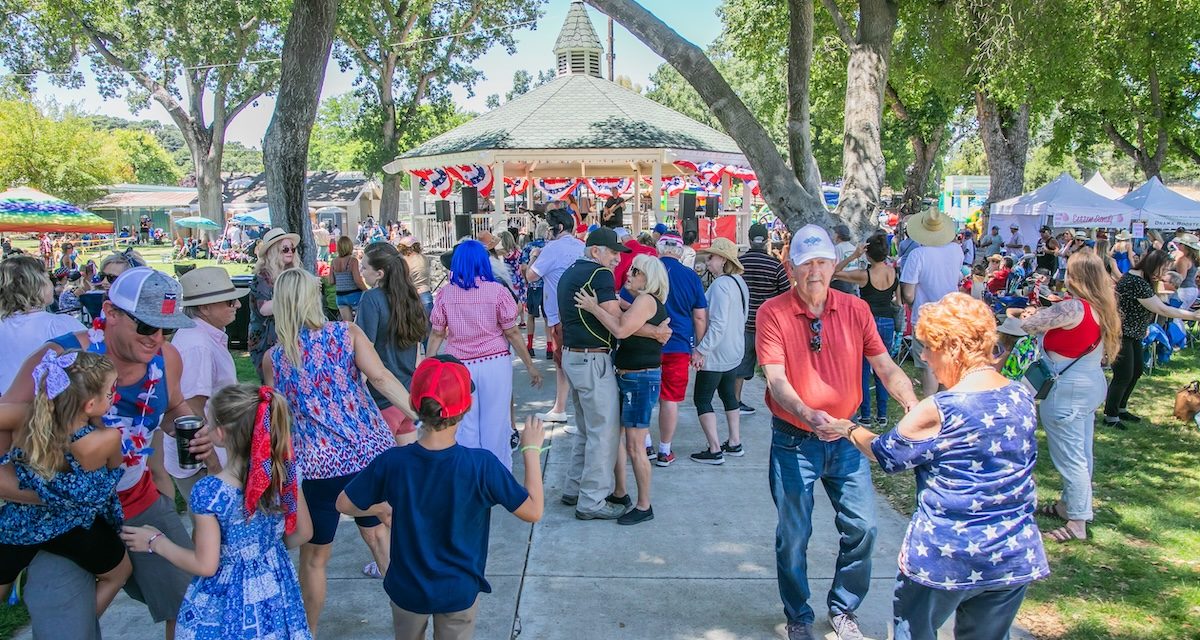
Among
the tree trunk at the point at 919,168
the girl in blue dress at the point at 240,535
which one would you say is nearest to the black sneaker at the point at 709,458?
the girl in blue dress at the point at 240,535

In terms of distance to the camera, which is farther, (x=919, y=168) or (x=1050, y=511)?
A: (x=919, y=168)

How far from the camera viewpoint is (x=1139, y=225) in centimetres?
2056

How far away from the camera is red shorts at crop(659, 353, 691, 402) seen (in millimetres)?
5730

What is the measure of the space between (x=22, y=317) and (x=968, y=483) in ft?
14.1

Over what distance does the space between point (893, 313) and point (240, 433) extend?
6.07 m

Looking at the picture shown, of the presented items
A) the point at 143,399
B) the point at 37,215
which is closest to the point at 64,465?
the point at 143,399

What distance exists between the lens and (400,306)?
461 centimetres

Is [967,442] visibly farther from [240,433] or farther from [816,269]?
[240,433]

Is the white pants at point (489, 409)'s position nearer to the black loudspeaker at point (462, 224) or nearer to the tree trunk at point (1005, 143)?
the black loudspeaker at point (462, 224)

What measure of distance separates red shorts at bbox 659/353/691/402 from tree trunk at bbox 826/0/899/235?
456 centimetres

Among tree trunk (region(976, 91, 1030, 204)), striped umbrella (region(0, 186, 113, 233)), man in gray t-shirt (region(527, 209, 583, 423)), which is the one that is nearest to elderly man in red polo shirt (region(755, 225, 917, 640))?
man in gray t-shirt (region(527, 209, 583, 423))

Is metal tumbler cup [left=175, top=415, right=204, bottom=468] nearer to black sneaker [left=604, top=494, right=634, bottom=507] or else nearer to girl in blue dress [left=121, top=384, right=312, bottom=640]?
girl in blue dress [left=121, top=384, right=312, bottom=640]

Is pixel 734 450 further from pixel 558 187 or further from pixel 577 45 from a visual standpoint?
pixel 558 187

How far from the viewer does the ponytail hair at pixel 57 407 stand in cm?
252
